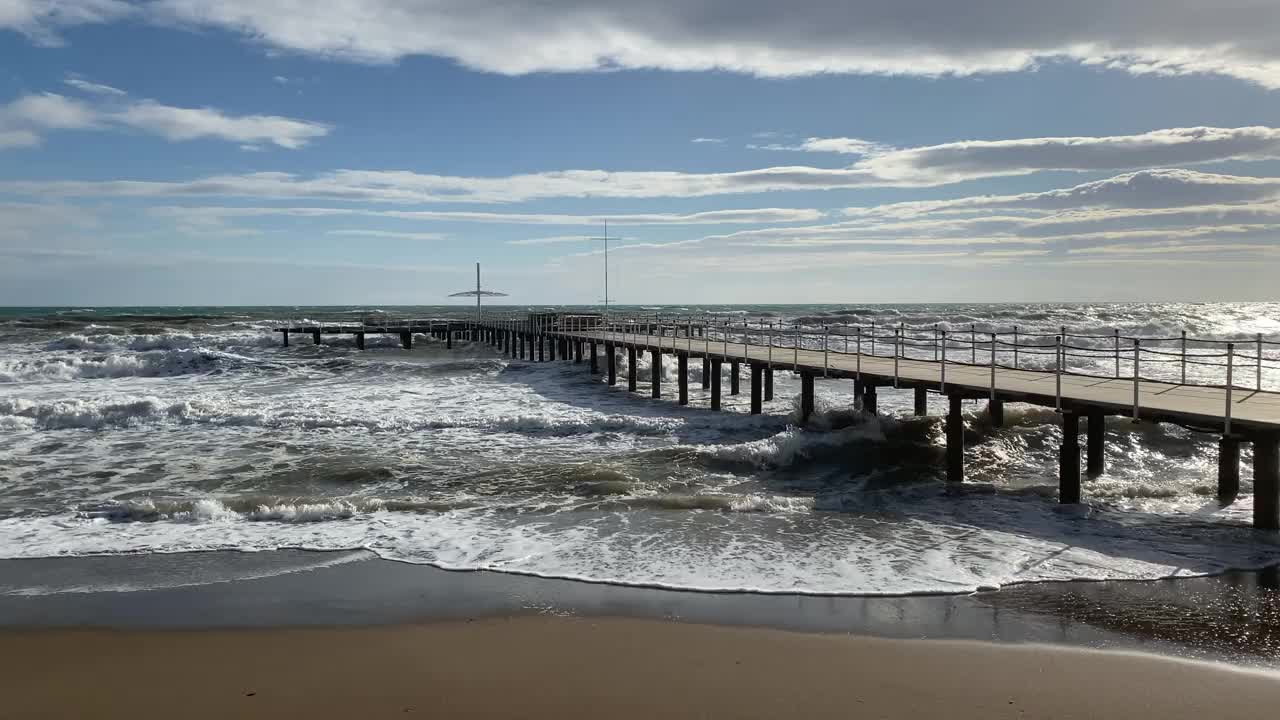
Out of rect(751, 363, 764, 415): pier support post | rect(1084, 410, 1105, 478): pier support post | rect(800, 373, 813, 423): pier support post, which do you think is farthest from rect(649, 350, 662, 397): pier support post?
rect(1084, 410, 1105, 478): pier support post

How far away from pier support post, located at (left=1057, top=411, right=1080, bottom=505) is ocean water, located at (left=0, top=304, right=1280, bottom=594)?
0.84 feet

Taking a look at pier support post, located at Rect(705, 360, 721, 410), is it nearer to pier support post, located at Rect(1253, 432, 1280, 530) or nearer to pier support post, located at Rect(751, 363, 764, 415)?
pier support post, located at Rect(751, 363, 764, 415)

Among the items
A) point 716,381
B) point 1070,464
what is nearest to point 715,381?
point 716,381

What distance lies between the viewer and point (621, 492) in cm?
1177

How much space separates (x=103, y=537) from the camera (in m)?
9.58

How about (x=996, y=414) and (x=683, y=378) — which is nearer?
(x=996, y=414)

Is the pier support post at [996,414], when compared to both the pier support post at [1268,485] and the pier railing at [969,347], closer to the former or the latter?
the pier railing at [969,347]

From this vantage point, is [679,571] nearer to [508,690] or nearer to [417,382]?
[508,690]

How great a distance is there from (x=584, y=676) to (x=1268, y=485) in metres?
8.07

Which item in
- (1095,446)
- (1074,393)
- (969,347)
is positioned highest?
(969,347)

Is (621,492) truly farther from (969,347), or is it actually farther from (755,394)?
(969,347)

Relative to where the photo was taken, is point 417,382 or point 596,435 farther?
point 417,382

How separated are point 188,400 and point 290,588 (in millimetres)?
15227

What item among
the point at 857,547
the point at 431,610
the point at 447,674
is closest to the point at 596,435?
the point at 857,547
